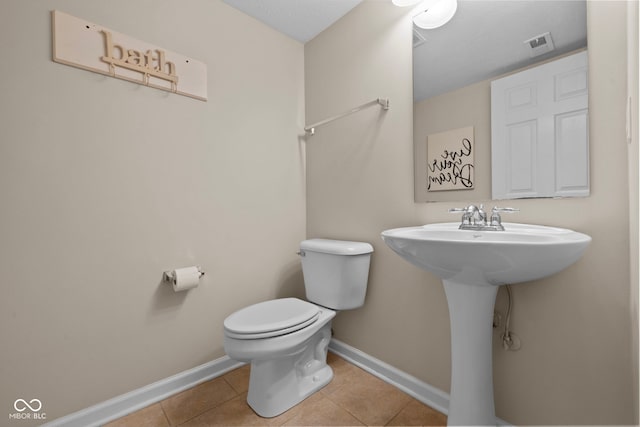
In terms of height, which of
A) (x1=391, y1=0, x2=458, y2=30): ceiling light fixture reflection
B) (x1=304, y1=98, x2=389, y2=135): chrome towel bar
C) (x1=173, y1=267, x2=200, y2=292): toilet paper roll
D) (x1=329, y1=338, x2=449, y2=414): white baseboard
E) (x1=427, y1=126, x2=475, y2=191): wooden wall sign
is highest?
(x1=391, y1=0, x2=458, y2=30): ceiling light fixture reflection

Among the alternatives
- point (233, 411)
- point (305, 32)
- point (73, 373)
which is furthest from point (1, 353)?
point (305, 32)

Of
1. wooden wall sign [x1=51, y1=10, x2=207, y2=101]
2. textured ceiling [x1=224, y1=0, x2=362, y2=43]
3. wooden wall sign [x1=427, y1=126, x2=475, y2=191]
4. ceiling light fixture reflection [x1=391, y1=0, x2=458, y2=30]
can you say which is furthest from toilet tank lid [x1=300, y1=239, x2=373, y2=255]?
textured ceiling [x1=224, y1=0, x2=362, y2=43]

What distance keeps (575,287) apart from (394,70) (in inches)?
47.6

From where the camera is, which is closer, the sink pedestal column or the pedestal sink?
the pedestal sink

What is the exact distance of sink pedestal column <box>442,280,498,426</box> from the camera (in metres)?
0.98

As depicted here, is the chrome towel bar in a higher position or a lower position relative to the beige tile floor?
higher

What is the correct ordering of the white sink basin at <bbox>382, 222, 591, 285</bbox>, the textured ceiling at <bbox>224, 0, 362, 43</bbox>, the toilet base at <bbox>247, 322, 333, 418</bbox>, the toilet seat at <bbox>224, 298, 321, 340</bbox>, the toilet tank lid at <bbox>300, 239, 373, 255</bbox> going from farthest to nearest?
the textured ceiling at <bbox>224, 0, 362, 43</bbox>
the toilet tank lid at <bbox>300, 239, 373, 255</bbox>
the toilet base at <bbox>247, 322, 333, 418</bbox>
the toilet seat at <bbox>224, 298, 321, 340</bbox>
the white sink basin at <bbox>382, 222, 591, 285</bbox>

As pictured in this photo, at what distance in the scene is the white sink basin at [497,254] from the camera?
71 centimetres

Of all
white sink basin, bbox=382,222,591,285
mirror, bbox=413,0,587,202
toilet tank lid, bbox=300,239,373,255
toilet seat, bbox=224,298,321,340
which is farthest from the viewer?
toilet tank lid, bbox=300,239,373,255

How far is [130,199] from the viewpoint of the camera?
130cm

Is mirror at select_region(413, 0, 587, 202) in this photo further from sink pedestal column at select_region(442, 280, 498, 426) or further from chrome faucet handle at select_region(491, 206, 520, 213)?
sink pedestal column at select_region(442, 280, 498, 426)

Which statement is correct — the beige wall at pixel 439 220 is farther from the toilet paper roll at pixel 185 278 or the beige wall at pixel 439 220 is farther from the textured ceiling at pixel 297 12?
the toilet paper roll at pixel 185 278

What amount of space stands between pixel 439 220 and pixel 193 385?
59.2 inches

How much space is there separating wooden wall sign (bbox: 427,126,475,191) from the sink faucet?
13 cm
